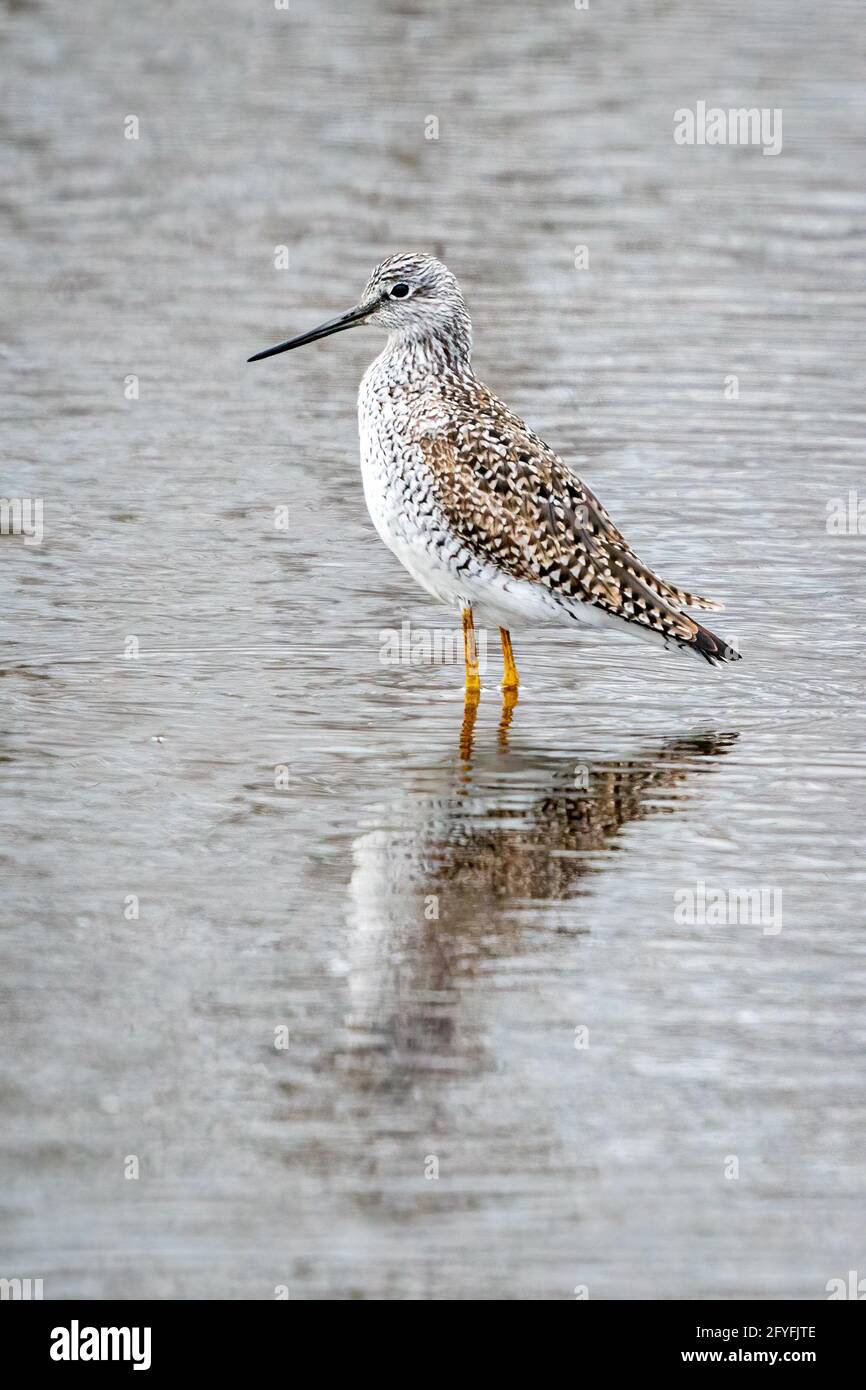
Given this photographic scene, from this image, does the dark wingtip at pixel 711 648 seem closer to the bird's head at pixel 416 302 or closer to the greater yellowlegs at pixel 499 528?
the greater yellowlegs at pixel 499 528

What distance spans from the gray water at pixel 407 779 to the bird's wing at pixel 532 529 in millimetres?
580

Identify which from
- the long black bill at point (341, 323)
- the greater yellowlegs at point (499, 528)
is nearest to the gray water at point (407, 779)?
the greater yellowlegs at point (499, 528)

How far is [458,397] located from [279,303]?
24.1 feet

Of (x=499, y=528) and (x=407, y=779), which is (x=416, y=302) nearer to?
(x=499, y=528)

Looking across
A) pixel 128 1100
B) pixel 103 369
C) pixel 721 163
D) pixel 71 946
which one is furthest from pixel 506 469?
pixel 721 163

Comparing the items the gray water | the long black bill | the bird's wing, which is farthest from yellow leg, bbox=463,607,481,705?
the long black bill

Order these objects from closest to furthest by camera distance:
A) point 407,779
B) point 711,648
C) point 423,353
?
point 407,779, point 711,648, point 423,353

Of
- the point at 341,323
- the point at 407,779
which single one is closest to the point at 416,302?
the point at 341,323

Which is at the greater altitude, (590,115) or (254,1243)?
(590,115)

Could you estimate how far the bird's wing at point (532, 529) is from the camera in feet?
35.2

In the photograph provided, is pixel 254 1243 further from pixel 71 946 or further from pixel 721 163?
pixel 721 163

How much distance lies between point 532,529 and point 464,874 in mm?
2348

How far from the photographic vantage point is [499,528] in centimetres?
1072

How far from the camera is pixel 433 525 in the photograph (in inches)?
424
